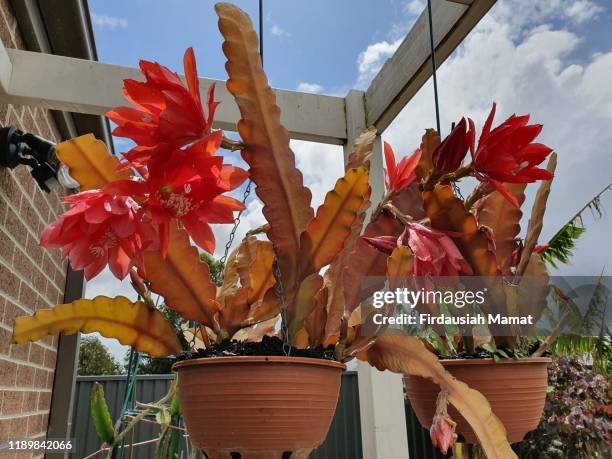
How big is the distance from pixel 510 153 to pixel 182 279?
364 millimetres

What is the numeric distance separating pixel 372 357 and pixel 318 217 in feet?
0.55

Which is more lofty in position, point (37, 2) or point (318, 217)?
point (37, 2)

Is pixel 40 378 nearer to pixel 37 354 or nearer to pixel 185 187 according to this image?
pixel 37 354

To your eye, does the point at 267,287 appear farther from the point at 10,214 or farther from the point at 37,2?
the point at 37,2

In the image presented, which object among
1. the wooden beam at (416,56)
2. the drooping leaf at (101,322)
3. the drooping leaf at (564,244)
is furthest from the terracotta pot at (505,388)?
the drooping leaf at (564,244)

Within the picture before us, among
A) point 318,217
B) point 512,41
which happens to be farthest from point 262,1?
point 512,41

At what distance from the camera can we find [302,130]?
3.83 feet

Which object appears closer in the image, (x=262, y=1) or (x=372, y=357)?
(x=372, y=357)

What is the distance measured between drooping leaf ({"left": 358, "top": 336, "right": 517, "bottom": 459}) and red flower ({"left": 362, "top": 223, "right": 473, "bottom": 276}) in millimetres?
77

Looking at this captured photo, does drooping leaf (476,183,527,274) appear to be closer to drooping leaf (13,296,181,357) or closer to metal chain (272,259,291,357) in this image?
metal chain (272,259,291,357)

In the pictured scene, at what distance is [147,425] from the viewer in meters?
4.73

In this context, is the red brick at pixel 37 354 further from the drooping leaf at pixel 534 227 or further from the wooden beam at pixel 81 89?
the drooping leaf at pixel 534 227

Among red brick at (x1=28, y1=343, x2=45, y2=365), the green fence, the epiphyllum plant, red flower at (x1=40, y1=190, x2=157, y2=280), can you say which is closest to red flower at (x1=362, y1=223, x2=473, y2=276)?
the epiphyllum plant

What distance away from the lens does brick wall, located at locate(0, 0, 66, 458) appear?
1114 mm
